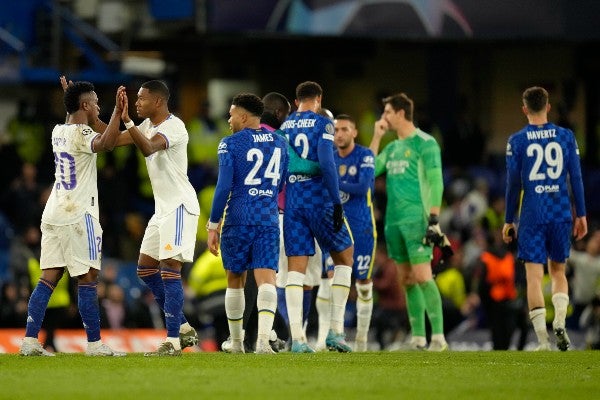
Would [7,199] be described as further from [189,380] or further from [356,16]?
[189,380]

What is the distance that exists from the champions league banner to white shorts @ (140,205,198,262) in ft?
38.8

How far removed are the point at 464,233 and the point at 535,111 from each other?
10.1 m

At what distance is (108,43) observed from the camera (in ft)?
95.5

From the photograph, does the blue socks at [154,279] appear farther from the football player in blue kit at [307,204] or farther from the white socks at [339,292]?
the white socks at [339,292]

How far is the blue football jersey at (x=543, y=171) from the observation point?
1595 cm

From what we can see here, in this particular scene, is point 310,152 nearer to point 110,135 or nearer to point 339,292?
point 339,292

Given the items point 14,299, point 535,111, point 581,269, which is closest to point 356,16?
point 581,269

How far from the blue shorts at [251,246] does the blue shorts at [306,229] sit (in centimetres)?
82

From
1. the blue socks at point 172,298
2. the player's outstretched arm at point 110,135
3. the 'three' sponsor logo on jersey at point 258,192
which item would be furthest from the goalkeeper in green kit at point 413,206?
the player's outstretched arm at point 110,135

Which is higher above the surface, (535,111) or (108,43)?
(108,43)

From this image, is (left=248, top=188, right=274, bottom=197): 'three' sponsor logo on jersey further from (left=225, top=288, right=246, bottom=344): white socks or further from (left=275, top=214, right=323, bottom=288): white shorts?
(left=275, top=214, right=323, bottom=288): white shorts

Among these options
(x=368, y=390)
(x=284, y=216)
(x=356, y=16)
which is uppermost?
(x=356, y=16)

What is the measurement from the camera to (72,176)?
13414mm

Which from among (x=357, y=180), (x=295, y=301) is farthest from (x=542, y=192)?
(x=295, y=301)
